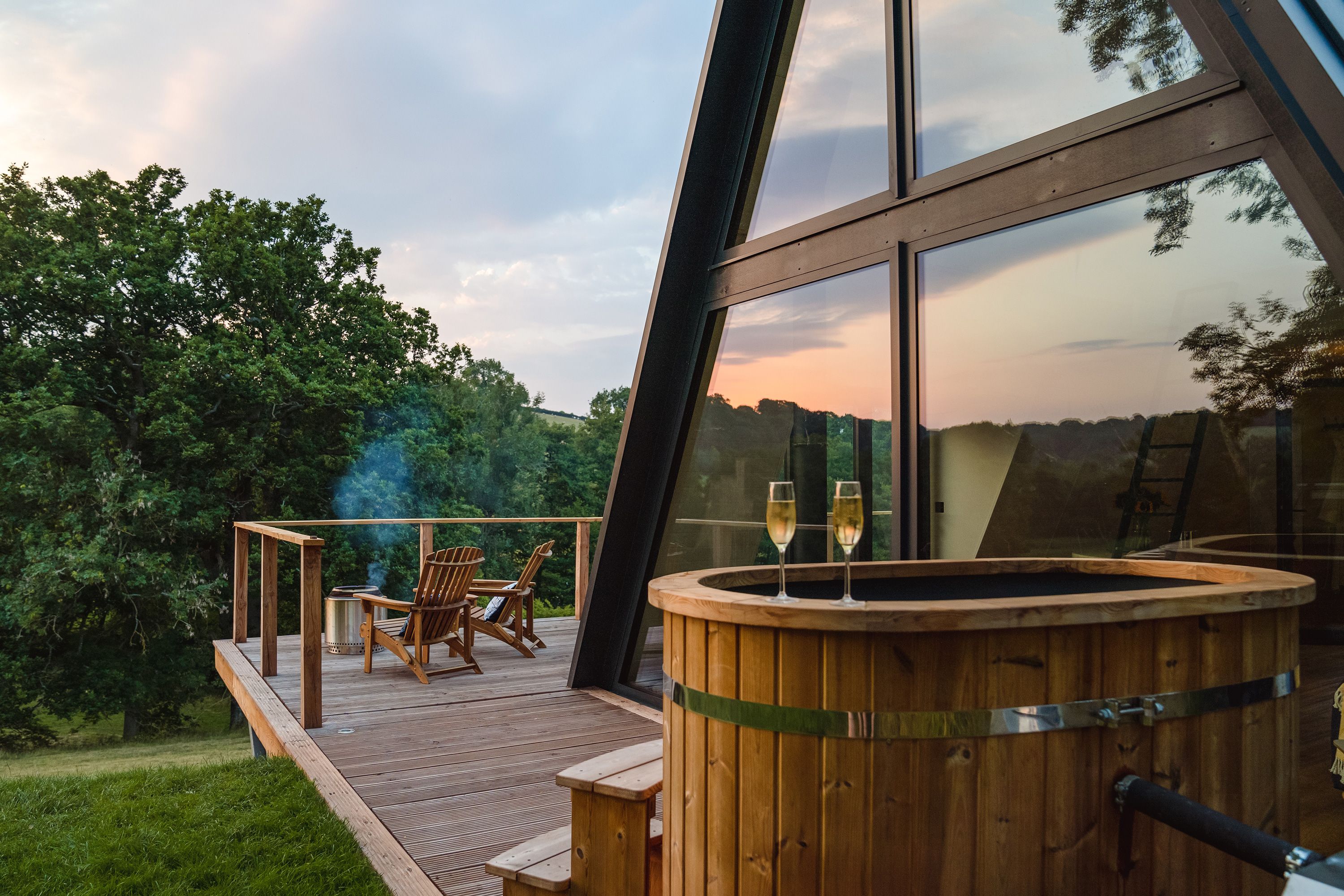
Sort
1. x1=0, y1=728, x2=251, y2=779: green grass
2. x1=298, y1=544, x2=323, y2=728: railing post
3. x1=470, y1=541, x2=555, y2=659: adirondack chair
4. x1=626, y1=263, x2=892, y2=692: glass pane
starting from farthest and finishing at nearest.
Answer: x1=0, y1=728, x2=251, y2=779: green grass < x1=470, y1=541, x2=555, y2=659: adirondack chair < x1=298, y1=544, x2=323, y2=728: railing post < x1=626, y1=263, x2=892, y2=692: glass pane

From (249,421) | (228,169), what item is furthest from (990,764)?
(228,169)

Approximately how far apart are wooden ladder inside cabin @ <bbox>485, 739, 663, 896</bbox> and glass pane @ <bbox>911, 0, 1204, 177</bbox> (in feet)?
8.63

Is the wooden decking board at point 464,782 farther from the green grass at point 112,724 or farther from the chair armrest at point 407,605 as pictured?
the green grass at point 112,724

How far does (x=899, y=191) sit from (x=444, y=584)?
3885 millimetres

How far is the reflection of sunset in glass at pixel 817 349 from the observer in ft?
12.1

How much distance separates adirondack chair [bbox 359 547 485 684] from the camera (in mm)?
5738

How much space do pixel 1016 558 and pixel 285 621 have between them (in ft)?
54.4

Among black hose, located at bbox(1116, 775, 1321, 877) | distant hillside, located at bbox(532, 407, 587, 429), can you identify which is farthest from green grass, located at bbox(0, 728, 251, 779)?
distant hillside, located at bbox(532, 407, 587, 429)

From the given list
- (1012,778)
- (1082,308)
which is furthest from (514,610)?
(1012,778)

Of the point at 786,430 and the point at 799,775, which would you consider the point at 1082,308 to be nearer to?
the point at 786,430

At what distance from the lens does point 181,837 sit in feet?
10.8

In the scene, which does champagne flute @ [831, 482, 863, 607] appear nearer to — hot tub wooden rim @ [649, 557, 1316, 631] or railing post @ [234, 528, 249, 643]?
hot tub wooden rim @ [649, 557, 1316, 631]

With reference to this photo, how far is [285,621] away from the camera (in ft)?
54.1

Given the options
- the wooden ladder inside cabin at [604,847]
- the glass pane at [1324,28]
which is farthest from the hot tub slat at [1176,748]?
the glass pane at [1324,28]
